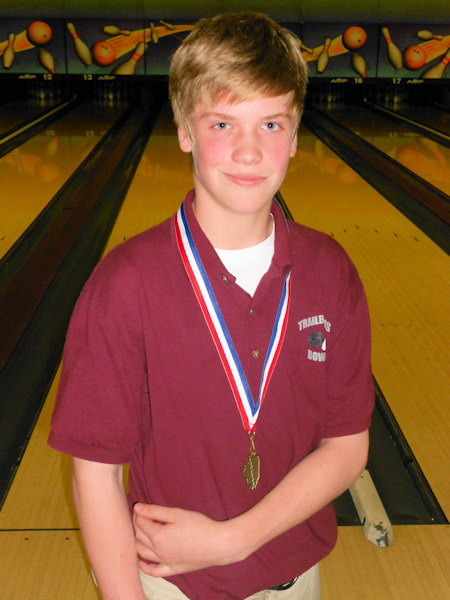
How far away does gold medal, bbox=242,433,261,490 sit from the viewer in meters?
0.83

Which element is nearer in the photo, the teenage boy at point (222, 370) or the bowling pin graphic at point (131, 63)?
the teenage boy at point (222, 370)

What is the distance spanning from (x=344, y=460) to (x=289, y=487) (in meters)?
0.11

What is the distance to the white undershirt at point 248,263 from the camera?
2.88 ft

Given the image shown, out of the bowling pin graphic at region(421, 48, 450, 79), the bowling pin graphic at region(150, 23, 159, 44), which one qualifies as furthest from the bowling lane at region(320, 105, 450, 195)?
the bowling pin graphic at region(150, 23, 159, 44)

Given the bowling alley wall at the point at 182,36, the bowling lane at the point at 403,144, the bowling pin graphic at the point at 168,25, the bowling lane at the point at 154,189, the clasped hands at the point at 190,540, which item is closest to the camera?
the clasped hands at the point at 190,540

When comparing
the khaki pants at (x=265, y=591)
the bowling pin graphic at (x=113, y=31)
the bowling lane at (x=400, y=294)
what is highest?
the bowling pin graphic at (x=113, y=31)

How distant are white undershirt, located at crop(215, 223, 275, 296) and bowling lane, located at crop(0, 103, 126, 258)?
226cm

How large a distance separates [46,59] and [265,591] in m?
7.41

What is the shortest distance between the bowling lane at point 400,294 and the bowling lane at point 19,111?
9.99ft

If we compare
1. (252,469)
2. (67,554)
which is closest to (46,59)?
(67,554)

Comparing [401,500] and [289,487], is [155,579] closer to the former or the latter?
[289,487]

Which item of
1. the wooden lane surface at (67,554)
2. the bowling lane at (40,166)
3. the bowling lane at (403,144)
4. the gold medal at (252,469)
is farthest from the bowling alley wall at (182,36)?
the gold medal at (252,469)

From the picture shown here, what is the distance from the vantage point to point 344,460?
87 centimetres

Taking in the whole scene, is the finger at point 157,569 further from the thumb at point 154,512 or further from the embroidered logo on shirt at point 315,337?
the embroidered logo on shirt at point 315,337
